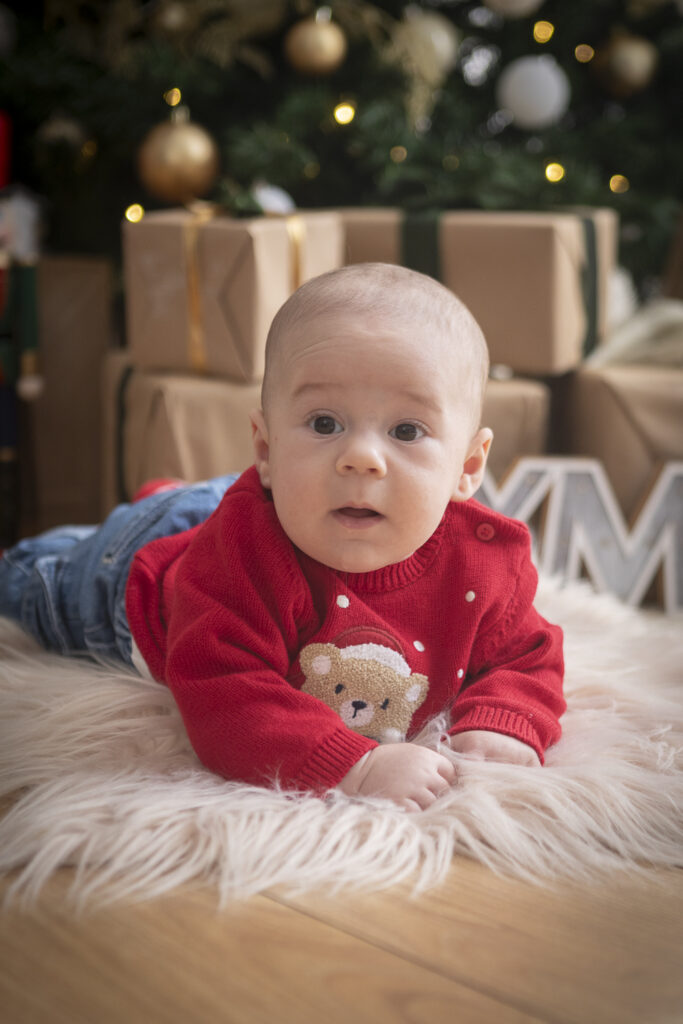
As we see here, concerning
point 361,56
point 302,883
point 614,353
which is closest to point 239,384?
point 614,353

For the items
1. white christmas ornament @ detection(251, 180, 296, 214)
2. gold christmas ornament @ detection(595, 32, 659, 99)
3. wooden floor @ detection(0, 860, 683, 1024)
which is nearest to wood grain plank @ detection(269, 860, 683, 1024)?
wooden floor @ detection(0, 860, 683, 1024)

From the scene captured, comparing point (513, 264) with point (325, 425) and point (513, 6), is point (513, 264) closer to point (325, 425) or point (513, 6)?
point (513, 6)

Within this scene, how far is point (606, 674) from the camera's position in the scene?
97 centimetres

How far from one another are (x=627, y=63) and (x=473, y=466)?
1.19 metres

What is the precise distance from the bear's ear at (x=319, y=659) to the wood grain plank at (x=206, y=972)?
0.22 metres

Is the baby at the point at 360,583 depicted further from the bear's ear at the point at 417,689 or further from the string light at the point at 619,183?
the string light at the point at 619,183

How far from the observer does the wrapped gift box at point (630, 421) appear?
4.46ft

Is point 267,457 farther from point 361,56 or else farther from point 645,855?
point 361,56

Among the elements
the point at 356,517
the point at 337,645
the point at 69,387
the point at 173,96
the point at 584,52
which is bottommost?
the point at 69,387

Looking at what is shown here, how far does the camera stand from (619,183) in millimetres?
1771

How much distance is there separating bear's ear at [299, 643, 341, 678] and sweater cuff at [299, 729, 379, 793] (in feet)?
0.27

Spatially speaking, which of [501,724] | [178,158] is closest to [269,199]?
[178,158]

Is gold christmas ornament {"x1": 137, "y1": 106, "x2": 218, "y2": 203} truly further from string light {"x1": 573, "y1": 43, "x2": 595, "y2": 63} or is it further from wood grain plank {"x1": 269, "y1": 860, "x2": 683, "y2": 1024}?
wood grain plank {"x1": 269, "y1": 860, "x2": 683, "y2": 1024}

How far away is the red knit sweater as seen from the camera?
2.36 feet
